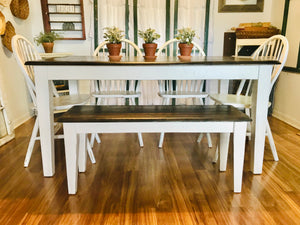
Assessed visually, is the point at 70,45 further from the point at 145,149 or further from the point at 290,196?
the point at 290,196

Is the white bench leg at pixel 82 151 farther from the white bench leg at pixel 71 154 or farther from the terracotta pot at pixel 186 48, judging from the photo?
the terracotta pot at pixel 186 48

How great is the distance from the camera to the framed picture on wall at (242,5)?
3.74 metres

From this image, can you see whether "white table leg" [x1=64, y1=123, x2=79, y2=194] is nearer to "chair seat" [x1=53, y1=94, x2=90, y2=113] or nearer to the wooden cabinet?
"chair seat" [x1=53, y1=94, x2=90, y2=113]

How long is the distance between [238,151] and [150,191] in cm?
62

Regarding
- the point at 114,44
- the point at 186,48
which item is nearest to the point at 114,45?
the point at 114,44

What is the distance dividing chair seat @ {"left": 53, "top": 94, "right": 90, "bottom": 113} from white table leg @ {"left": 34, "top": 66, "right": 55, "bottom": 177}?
0.65ft

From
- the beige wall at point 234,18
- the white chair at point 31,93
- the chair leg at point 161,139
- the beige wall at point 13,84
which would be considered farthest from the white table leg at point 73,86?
the beige wall at point 234,18

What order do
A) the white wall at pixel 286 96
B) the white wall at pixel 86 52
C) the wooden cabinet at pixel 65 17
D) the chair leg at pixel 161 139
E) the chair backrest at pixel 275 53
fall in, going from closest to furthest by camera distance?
the chair backrest at pixel 275 53 < the chair leg at pixel 161 139 < the white wall at pixel 86 52 < the white wall at pixel 286 96 < the wooden cabinet at pixel 65 17

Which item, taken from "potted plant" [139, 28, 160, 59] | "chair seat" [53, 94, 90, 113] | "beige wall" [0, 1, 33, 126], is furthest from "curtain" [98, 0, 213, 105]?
"potted plant" [139, 28, 160, 59]

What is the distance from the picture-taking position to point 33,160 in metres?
2.14

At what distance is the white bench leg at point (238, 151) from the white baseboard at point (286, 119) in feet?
6.04

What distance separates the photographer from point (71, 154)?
1.56 m

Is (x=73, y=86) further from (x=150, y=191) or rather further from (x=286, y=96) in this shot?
(x=286, y=96)

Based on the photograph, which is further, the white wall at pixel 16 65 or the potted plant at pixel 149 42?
the white wall at pixel 16 65
